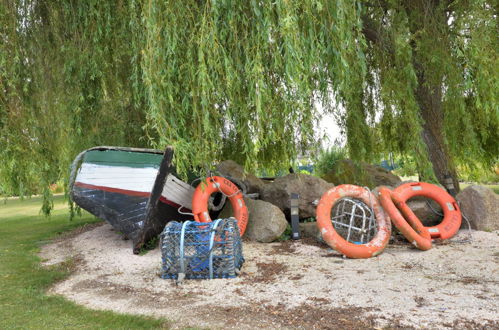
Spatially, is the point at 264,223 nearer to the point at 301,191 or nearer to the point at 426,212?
the point at 301,191

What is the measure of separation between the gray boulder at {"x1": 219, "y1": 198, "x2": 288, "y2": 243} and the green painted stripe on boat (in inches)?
67.4

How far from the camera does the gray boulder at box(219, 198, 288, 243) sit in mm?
6395

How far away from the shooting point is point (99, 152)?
6270 mm

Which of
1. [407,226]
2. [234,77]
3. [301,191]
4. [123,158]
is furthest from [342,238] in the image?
[123,158]

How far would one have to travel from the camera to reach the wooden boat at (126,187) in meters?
5.91

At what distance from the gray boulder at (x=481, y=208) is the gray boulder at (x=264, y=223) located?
2673 mm

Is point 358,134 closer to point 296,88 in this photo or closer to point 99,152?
point 296,88

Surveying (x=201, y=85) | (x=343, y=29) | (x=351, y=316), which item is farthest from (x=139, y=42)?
(x=351, y=316)

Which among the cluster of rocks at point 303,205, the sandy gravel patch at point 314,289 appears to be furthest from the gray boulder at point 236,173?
the sandy gravel patch at point 314,289

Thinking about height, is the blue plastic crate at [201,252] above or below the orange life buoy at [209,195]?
below

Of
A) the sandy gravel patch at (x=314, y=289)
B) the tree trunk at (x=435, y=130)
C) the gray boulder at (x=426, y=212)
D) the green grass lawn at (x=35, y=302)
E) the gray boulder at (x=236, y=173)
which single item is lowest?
the green grass lawn at (x=35, y=302)

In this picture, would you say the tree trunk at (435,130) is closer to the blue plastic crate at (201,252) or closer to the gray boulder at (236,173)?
the gray boulder at (236,173)

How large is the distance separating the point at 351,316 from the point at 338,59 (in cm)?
283

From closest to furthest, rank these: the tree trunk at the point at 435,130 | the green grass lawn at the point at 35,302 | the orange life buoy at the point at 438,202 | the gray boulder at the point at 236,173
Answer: the green grass lawn at the point at 35,302 → the orange life buoy at the point at 438,202 → the tree trunk at the point at 435,130 → the gray boulder at the point at 236,173
